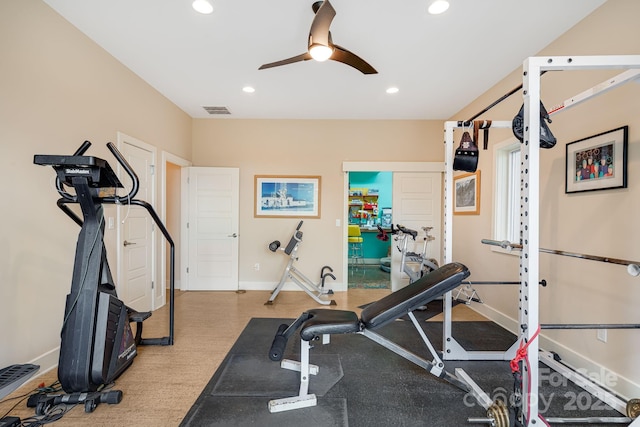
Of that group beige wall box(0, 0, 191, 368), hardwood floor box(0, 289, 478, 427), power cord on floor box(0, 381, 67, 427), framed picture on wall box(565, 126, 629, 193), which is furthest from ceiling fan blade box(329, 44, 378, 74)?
power cord on floor box(0, 381, 67, 427)

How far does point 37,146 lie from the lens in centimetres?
212

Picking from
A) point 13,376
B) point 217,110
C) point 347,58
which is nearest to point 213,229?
point 217,110

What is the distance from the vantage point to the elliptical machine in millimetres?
A: 1783

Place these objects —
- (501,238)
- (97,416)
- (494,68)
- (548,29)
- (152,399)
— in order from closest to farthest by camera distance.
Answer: (97,416)
(152,399)
(548,29)
(494,68)
(501,238)

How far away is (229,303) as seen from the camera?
13.1 ft

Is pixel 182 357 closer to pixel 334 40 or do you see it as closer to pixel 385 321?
pixel 385 321

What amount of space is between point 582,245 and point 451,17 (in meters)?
2.15

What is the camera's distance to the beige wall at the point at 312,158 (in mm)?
4652

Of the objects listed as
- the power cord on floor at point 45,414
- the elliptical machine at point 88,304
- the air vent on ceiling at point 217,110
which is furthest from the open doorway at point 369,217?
the power cord on floor at point 45,414

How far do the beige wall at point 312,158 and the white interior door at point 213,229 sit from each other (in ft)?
0.56

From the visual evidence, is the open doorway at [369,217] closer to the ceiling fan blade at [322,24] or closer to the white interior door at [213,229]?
Answer: the white interior door at [213,229]

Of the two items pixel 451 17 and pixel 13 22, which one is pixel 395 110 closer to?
pixel 451 17

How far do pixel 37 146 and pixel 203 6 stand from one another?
5.59ft

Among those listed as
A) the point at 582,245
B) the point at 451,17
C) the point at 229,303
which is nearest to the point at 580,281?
the point at 582,245
